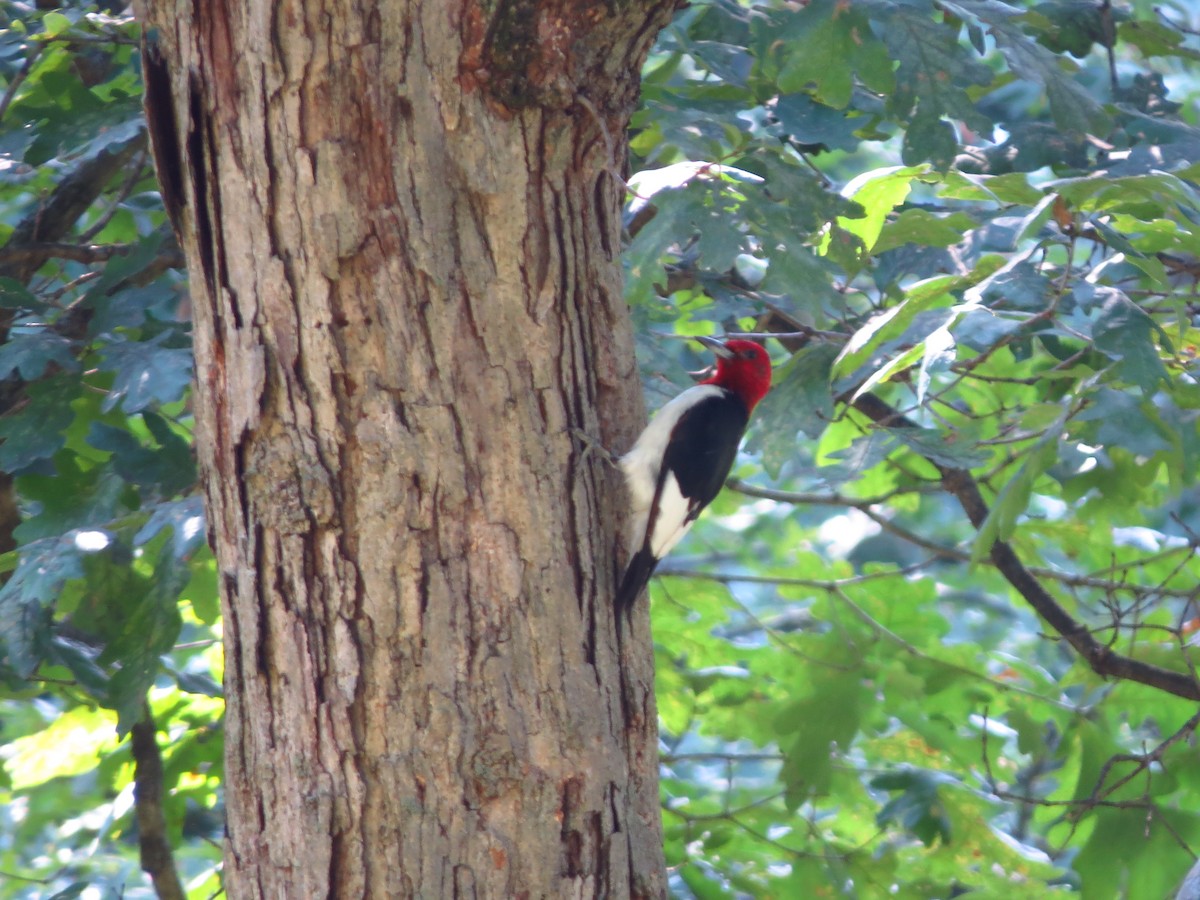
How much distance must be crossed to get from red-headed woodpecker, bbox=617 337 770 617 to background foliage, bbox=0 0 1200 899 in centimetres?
24

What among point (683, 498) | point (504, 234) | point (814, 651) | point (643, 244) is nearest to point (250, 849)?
point (504, 234)

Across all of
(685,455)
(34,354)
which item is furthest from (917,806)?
(34,354)

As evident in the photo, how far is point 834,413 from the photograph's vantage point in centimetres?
398

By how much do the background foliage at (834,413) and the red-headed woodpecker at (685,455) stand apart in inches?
9.5

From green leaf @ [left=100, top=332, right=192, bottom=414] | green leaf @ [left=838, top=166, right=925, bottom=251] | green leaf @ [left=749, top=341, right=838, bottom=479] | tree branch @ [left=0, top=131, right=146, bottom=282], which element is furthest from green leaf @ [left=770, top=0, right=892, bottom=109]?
tree branch @ [left=0, top=131, right=146, bottom=282]

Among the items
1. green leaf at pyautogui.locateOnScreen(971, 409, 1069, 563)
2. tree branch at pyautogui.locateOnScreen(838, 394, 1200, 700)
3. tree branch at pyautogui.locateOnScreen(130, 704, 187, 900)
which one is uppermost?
green leaf at pyautogui.locateOnScreen(971, 409, 1069, 563)

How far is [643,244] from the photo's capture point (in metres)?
2.62

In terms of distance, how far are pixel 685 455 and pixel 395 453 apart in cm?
160

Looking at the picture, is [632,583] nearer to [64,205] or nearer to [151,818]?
[151,818]

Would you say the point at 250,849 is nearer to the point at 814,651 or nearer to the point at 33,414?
the point at 33,414

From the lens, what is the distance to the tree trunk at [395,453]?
219cm

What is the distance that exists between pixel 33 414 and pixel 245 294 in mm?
1091

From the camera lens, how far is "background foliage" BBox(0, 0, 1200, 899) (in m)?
2.72

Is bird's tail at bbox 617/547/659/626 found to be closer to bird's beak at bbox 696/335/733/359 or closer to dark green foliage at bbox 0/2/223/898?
dark green foliage at bbox 0/2/223/898
